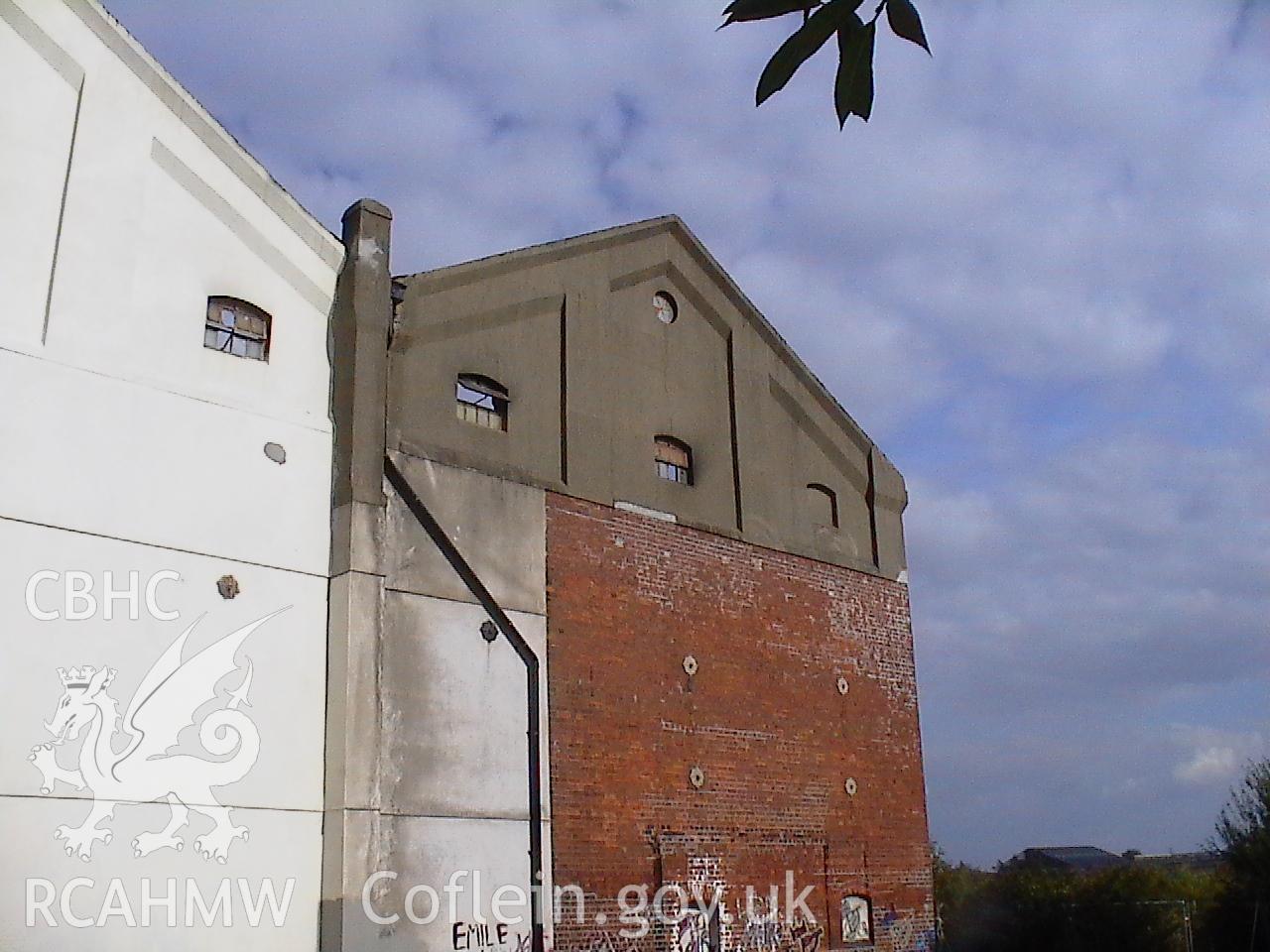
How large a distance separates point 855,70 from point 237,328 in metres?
11.0

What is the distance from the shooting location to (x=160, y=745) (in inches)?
443

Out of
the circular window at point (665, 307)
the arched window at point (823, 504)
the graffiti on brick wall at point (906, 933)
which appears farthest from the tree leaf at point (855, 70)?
the graffiti on brick wall at point (906, 933)

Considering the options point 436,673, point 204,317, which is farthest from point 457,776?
point 204,317

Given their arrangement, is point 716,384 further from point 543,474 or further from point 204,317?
point 204,317

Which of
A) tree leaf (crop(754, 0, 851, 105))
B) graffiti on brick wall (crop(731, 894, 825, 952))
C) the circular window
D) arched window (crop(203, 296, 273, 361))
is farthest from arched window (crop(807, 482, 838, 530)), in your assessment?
tree leaf (crop(754, 0, 851, 105))

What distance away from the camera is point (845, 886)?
16875 mm

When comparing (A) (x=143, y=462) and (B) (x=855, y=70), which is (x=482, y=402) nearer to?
(A) (x=143, y=462)

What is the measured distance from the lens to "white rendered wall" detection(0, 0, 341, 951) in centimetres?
1065

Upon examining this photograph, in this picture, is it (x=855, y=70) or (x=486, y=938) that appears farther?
(x=486, y=938)

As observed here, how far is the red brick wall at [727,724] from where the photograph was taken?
1416 centimetres

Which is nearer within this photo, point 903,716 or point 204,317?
point 204,317

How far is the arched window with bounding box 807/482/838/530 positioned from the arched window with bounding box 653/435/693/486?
7.93 feet

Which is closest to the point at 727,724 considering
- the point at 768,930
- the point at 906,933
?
the point at 768,930

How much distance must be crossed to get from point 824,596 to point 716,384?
135 inches
